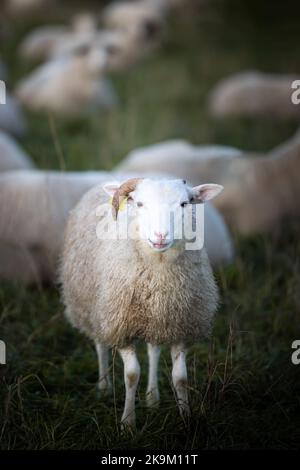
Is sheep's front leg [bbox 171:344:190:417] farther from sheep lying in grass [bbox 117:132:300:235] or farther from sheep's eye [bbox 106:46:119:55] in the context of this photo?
sheep's eye [bbox 106:46:119:55]

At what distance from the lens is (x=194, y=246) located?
124 inches

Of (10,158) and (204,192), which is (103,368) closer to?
(204,192)

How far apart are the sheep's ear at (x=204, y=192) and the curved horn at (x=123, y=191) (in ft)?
0.78

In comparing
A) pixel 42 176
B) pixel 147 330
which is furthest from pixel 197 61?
pixel 147 330

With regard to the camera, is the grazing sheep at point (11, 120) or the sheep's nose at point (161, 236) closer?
the sheep's nose at point (161, 236)

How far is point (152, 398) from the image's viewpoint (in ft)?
11.4

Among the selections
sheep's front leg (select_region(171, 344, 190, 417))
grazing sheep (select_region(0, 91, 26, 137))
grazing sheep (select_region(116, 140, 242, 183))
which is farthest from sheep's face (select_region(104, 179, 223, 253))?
grazing sheep (select_region(0, 91, 26, 137))

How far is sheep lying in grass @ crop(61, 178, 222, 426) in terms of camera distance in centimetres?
294

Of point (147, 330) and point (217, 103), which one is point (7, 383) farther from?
point (217, 103)

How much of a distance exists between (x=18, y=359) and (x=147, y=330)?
999 millimetres

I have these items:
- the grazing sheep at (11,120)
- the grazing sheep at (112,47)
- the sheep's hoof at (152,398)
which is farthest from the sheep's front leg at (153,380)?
the grazing sheep at (112,47)

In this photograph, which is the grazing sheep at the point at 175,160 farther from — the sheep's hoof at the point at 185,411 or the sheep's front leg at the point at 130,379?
the sheep's hoof at the point at 185,411

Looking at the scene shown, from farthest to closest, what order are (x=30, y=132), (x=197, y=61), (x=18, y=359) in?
(x=197, y=61), (x=30, y=132), (x=18, y=359)

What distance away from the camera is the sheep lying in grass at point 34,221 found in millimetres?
4871
